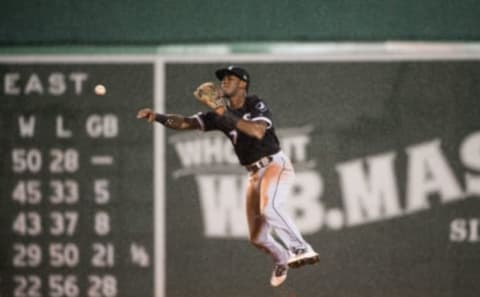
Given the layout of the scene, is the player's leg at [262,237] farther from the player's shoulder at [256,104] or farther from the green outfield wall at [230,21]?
the green outfield wall at [230,21]

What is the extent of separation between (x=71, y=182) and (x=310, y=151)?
3.27 feet

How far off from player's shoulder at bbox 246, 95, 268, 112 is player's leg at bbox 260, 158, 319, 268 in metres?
0.22

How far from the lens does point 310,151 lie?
2562mm

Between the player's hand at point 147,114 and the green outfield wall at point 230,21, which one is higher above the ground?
the green outfield wall at point 230,21

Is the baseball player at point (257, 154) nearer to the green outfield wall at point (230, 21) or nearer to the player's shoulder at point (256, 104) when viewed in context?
the player's shoulder at point (256, 104)

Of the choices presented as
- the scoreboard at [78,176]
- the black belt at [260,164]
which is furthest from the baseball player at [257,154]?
the scoreboard at [78,176]

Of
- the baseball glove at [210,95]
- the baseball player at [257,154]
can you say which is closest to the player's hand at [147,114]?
the baseball player at [257,154]

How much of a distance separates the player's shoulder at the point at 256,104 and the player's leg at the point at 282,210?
220 mm

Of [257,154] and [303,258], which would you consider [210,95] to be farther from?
[303,258]

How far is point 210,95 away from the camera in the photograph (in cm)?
254

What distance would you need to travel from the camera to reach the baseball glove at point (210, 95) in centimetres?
254

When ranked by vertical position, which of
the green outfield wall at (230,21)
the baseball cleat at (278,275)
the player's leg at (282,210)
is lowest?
the baseball cleat at (278,275)

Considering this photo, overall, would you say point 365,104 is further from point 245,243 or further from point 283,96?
point 245,243

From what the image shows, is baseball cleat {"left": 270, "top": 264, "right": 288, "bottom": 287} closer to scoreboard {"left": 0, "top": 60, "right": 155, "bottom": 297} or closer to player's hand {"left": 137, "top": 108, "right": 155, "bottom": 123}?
scoreboard {"left": 0, "top": 60, "right": 155, "bottom": 297}
